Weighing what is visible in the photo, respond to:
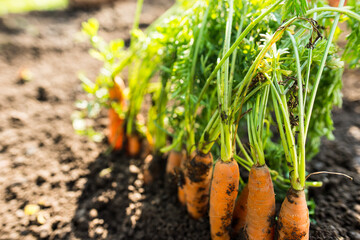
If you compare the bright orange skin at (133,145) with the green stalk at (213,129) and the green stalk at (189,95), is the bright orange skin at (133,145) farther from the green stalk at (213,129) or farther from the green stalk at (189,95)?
the green stalk at (213,129)

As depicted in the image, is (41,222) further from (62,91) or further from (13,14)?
(13,14)

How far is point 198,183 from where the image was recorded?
132 centimetres

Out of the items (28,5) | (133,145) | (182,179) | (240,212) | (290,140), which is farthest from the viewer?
(28,5)

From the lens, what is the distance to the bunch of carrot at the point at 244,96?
3.22ft

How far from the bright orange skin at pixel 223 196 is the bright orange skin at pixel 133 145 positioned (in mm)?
804

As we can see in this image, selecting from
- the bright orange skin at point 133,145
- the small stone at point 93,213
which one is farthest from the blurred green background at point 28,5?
the small stone at point 93,213

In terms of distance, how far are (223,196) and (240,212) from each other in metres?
0.20

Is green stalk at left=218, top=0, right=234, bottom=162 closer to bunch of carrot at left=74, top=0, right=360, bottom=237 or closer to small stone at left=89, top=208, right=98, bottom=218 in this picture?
bunch of carrot at left=74, top=0, right=360, bottom=237

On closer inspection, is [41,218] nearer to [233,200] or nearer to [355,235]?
[233,200]

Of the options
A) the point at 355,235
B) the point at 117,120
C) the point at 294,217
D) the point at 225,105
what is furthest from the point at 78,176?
the point at 355,235

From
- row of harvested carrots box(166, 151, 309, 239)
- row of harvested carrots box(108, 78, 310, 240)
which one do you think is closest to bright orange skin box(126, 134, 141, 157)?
row of harvested carrots box(108, 78, 310, 240)

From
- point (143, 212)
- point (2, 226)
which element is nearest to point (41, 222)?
point (2, 226)

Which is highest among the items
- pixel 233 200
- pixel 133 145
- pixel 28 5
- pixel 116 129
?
pixel 28 5

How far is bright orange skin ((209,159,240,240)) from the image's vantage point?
112 centimetres
